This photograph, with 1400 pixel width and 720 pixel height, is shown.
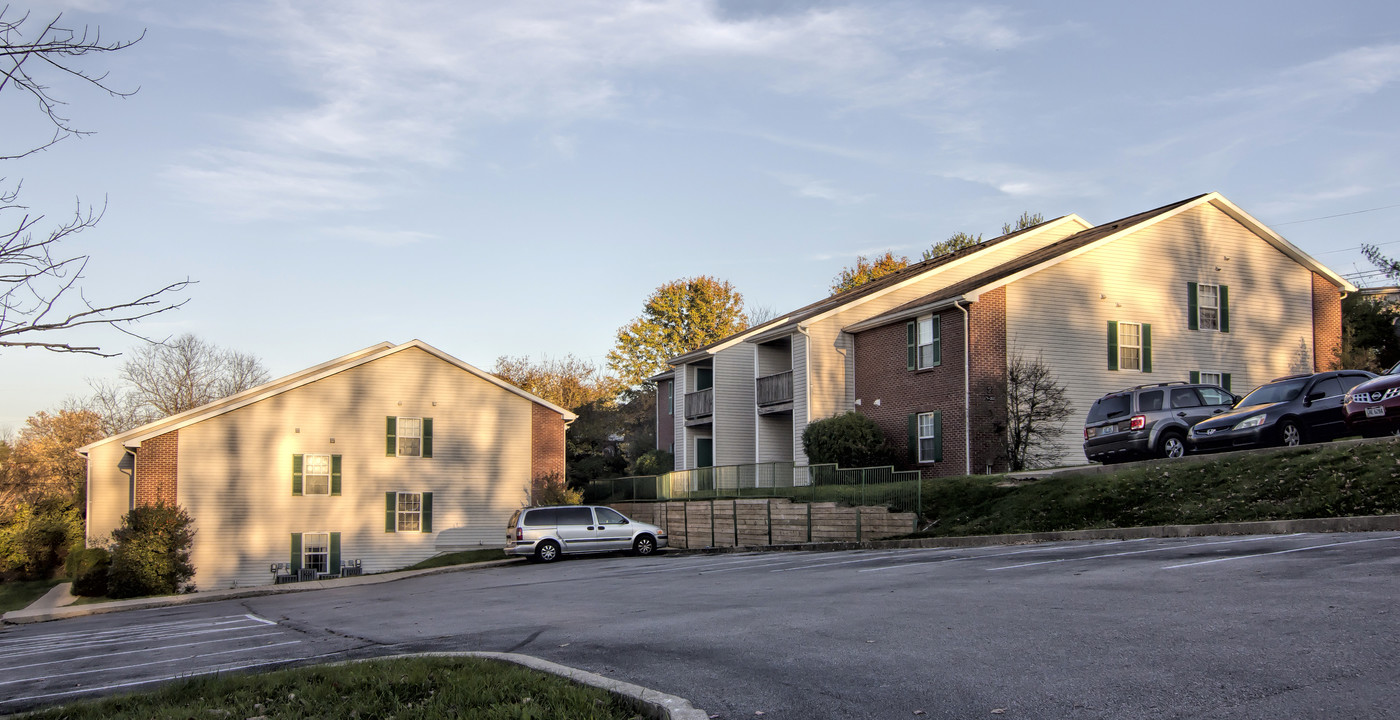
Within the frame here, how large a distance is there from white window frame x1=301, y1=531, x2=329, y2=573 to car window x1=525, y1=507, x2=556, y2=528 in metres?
8.68

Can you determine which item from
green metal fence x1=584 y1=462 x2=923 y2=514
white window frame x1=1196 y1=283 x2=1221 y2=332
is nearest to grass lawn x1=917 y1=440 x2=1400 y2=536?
green metal fence x1=584 y1=462 x2=923 y2=514

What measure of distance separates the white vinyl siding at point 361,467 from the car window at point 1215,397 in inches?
892

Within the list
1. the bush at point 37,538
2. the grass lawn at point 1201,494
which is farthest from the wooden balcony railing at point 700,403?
the bush at point 37,538

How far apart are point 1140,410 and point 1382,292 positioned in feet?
112

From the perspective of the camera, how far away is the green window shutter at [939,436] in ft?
101

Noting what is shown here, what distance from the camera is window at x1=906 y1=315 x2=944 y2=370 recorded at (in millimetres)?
31531

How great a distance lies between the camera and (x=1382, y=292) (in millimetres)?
48812

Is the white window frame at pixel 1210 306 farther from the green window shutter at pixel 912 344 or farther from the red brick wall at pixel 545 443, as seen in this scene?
the red brick wall at pixel 545 443

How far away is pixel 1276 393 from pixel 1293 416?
95 centimetres

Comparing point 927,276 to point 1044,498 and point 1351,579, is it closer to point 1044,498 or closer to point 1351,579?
point 1044,498

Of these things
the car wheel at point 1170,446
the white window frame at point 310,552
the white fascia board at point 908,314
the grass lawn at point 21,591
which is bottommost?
the grass lawn at point 21,591

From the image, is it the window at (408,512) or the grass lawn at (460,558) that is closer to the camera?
the grass lawn at (460,558)

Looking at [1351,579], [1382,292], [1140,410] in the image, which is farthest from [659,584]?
[1382,292]

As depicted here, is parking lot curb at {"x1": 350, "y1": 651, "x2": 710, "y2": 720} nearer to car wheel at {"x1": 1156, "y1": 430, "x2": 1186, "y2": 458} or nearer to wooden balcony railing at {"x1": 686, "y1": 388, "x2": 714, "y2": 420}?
car wheel at {"x1": 1156, "y1": 430, "x2": 1186, "y2": 458}
